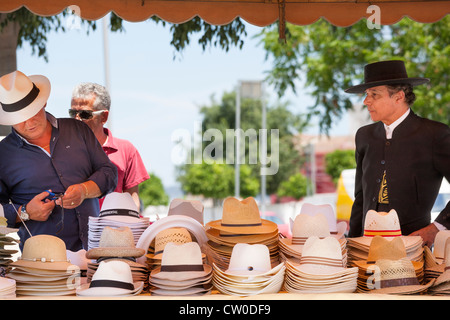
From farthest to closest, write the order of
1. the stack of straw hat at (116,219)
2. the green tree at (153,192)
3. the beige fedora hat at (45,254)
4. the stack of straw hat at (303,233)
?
the green tree at (153,192)
the stack of straw hat at (116,219)
the stack of straw hat at (303,233)
the beige fedora hat at (45,254)

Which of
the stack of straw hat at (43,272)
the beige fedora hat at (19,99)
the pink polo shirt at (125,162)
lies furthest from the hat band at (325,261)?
the pink polo shirt at (125,162)

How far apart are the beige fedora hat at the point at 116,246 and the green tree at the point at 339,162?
107ft

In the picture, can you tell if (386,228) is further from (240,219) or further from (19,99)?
(19,99)

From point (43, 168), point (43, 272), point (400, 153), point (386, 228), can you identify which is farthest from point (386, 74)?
point (43, 272)

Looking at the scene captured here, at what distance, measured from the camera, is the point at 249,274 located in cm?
277

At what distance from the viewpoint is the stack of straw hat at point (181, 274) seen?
8.96ft

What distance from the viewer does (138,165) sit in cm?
495

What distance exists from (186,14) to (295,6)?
0.85m

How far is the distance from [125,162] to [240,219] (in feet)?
6.16

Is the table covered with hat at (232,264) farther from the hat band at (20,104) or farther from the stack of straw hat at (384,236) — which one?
the hat band at (20,104)

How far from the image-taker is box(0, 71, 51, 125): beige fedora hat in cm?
373

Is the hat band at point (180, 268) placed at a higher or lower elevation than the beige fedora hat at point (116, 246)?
lower
